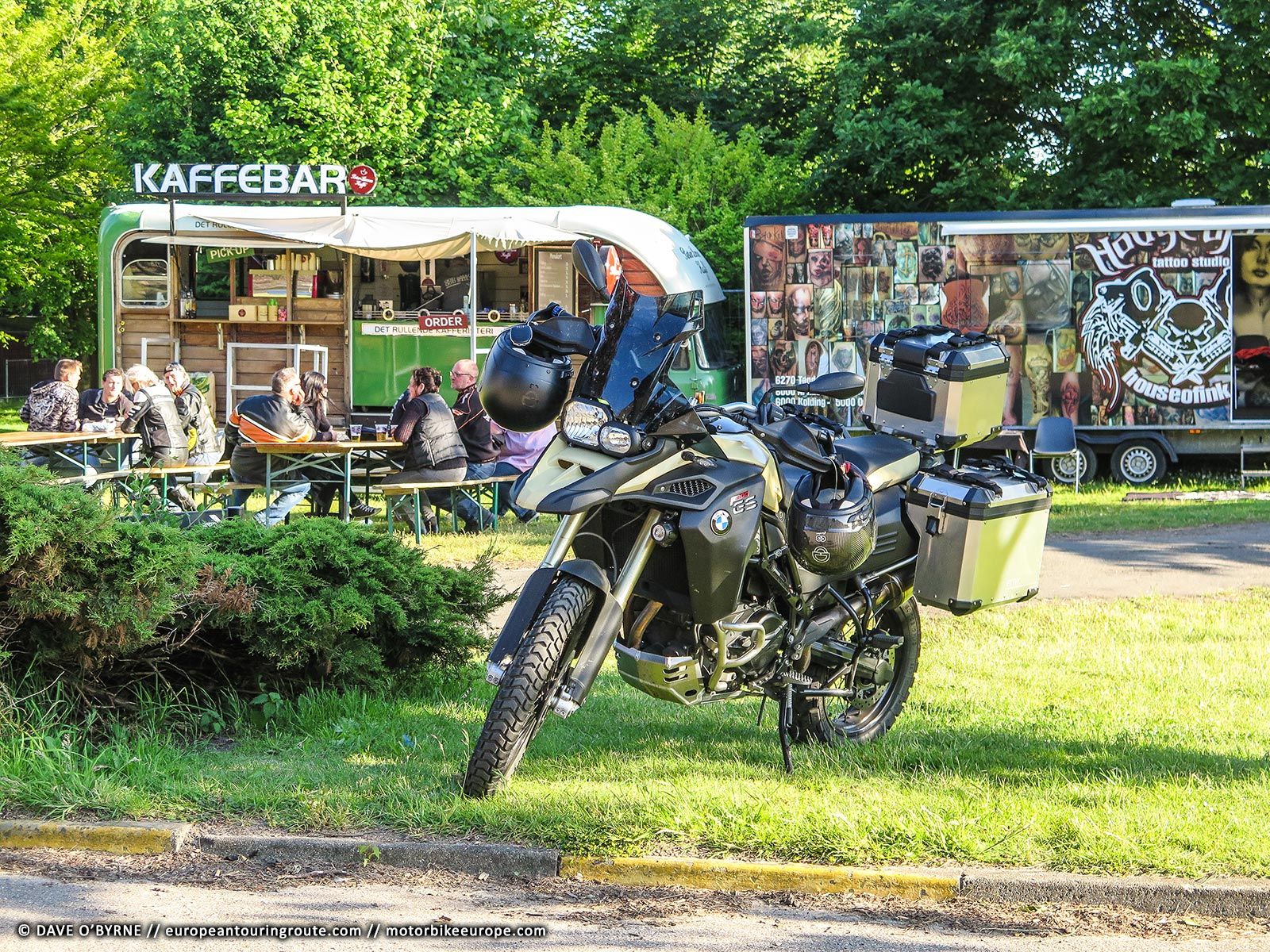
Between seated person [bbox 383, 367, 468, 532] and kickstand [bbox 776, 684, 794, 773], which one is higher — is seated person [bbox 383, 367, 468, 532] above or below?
above

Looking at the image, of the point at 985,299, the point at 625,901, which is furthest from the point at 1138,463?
the point at 625,901

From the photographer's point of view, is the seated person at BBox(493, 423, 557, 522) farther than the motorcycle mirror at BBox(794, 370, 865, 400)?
Yes

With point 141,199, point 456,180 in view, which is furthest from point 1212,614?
point 141,199

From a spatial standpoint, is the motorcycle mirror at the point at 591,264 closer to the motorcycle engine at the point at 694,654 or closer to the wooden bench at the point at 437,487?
the motorcycle engine at the point at 694,654

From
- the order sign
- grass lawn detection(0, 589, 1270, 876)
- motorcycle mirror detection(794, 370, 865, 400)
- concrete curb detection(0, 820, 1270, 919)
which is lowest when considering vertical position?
concrete curb detection(0, 820, 1270, 919)

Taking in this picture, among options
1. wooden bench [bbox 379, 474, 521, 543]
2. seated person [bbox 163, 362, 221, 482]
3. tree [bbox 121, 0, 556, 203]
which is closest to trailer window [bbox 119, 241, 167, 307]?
seated person [bbox 163, 362, 221, 482]

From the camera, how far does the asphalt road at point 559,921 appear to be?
4.03 m

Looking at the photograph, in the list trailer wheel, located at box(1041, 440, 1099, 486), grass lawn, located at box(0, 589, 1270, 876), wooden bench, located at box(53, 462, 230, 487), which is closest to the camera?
grass lawn, located at box(0, 589, 1270, 876)

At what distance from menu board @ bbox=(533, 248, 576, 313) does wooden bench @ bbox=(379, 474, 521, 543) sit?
15.5 ft

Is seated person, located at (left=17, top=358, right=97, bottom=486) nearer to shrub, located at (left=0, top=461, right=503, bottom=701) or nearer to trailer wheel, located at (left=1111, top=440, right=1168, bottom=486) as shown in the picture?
shrub, located at (left=0, top=461, right=503, bottom=701)

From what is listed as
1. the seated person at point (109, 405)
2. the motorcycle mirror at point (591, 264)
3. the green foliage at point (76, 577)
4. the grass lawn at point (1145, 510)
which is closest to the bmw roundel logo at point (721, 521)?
the motorcycle mirror at point (591, 264)

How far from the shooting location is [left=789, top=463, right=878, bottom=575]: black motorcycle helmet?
17.2ft

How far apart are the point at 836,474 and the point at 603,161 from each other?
1772 cm

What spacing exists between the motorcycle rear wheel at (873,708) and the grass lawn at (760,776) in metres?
0.10
